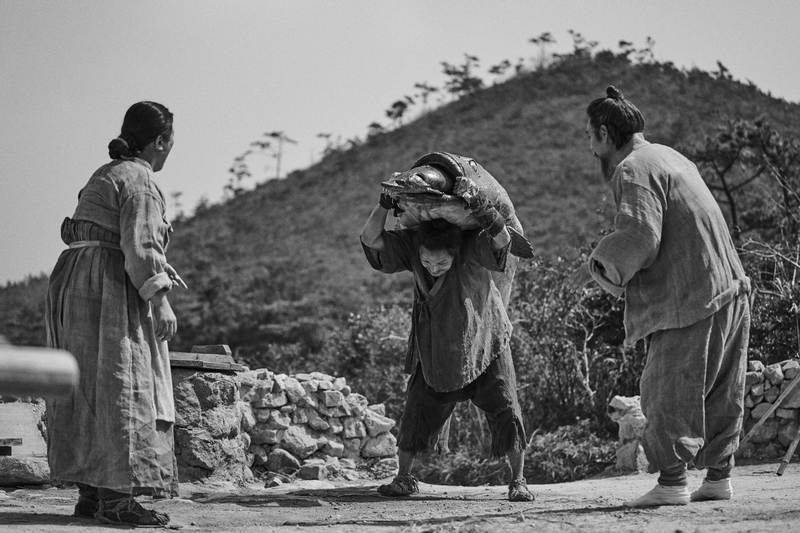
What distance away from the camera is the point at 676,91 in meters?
51.6

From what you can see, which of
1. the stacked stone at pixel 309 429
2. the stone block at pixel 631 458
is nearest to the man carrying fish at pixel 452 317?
the stacked stone at pixel 309 429

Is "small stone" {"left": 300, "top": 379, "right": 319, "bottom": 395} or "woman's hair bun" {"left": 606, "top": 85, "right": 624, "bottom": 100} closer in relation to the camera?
"woman's hair bun" {"left": 606, "top": 85, "right": 624, "bottom": 100}

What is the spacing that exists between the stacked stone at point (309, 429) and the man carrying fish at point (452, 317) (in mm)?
1921

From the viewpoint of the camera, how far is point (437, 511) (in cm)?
531

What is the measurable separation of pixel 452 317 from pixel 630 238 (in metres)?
1.39

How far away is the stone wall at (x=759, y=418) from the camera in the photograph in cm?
838

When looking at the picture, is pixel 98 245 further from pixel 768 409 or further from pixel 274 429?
pixel 768 409

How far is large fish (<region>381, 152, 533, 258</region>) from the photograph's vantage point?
5.50 m

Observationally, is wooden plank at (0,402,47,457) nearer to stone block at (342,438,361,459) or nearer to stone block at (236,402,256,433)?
stone block at (236,402,256,433)

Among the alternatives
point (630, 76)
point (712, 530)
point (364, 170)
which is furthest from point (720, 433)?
point (630, 76)

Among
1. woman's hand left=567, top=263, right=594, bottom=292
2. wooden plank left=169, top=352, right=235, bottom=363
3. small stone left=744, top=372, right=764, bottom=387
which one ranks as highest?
woman's hand left=567, top=263, right=594, bottom=292

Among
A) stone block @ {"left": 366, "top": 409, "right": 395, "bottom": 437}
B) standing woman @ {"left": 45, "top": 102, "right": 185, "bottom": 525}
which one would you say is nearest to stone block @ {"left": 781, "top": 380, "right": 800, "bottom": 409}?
stone block @ {"left": 366, "top": 409, "right": 395, "bottom": 437}

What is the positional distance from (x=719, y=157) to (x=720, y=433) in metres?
19.2

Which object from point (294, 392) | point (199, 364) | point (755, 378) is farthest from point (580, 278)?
point (755, 378)
